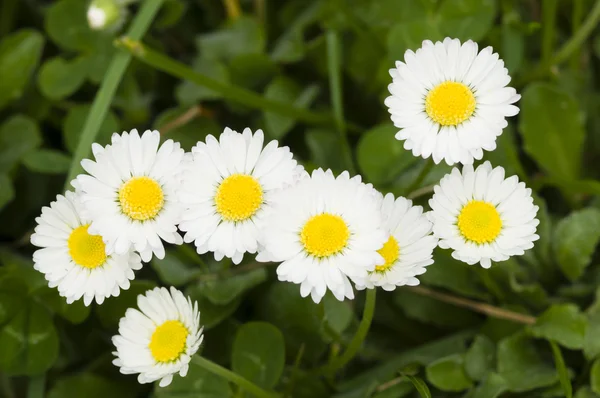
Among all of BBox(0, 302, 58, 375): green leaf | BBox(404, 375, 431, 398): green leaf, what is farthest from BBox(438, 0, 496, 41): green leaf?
BBox(0, 302, 58, 375): green leaf

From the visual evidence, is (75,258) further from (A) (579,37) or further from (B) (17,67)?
(A) (579,37)

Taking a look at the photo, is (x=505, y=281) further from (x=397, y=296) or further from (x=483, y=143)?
(x=483, y=143)

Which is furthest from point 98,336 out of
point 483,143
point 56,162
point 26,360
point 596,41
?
point 596,41

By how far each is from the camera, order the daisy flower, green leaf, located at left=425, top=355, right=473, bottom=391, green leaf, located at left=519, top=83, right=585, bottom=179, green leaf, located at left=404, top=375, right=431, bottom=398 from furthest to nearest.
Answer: green leaf, located at left=519, top=83, right=585, bottom=179 → green leaf, located at left=425, top=355, right=473, bottom=391 → green leaf, located at left=404, top=375, right=431, bottom=398 → the daisy flower

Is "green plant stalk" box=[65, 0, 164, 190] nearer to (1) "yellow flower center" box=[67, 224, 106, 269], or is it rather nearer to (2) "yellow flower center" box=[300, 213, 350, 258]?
(1) "yellow flower center" box=[67, 224, 106, 269]

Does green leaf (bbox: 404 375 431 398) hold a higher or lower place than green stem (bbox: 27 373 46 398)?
higher

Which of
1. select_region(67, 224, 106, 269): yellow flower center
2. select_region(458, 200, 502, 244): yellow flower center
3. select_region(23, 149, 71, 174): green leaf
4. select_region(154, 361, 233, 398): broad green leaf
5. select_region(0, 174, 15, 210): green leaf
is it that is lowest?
select_region(154, 361, 233, 398): broad green leaf

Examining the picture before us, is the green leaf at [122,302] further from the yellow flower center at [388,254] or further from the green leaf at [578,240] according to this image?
the green leaf at [578,240]

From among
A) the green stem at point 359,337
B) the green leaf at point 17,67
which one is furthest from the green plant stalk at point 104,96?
the green stem at point 359,337
